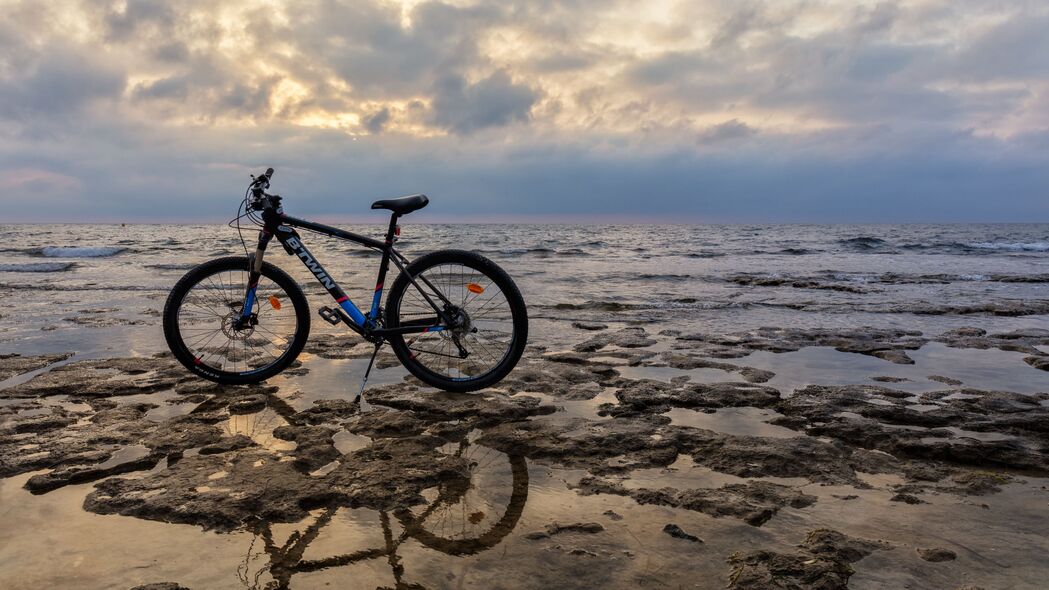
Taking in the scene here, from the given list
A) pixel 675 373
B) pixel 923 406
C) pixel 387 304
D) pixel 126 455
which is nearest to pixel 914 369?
pixel 923 406

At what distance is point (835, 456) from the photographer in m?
2.93

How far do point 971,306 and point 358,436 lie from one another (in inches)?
369

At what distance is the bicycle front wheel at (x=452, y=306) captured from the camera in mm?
4402

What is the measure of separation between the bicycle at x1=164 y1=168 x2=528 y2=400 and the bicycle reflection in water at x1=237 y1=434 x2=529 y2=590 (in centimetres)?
173

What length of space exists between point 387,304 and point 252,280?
3.78 feet

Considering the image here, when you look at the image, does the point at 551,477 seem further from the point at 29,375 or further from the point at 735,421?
the point at 29,375

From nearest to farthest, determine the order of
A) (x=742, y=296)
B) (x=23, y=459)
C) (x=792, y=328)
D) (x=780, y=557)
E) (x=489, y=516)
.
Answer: (x=780, y=557) → (x=489, y=516) → (x=23, y=459) → (x=792, y=328) → (x=742, y=296)

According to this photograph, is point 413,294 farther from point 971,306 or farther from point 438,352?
point 971,306

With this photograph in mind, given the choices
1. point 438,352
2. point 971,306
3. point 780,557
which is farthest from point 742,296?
point 780,557

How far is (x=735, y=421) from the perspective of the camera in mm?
3520

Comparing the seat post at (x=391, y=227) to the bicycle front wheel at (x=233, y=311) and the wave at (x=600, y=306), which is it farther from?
the wave at (x=600, y=306)

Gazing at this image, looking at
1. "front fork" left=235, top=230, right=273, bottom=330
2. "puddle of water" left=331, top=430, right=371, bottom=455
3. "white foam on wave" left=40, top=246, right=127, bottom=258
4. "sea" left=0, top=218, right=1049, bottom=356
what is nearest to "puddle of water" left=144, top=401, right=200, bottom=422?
"front fork" left=235, top=230, right=273, bottom=330

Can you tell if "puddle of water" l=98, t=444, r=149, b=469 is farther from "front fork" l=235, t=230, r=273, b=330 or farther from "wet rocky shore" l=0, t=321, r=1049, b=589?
"front fork" l=235, t=230, r=273, b=330

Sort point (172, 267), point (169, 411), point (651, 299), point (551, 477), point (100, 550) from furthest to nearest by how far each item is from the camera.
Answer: point (172, 267) < point (651, 299) < point (169, 411) < point (551, 477) < point (100, 550)
